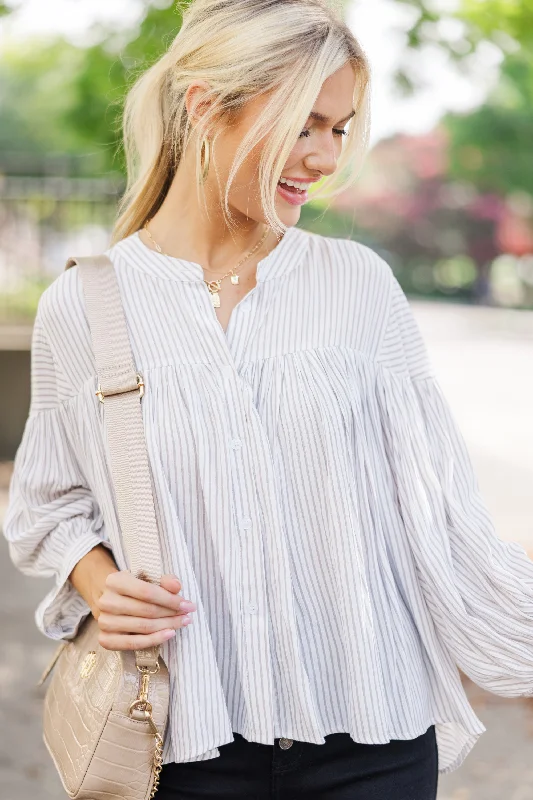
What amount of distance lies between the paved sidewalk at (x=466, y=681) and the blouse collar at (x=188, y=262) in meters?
2.82

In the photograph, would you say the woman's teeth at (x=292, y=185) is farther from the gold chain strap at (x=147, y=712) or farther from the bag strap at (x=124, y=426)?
the gold chain strap at (x=147, y=712)

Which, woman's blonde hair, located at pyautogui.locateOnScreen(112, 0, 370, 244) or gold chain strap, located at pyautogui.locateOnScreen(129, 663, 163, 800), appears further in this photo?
woman's blonde hair, located at pyautogui.locateOnScreen(112, 0, 370, 244)

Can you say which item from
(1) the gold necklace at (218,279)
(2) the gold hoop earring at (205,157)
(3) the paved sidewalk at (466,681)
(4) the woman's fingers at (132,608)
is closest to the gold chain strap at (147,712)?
(4) the woman's fingers at (132,608)

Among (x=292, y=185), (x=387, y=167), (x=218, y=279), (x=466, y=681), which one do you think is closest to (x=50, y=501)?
(x=218, y=279)

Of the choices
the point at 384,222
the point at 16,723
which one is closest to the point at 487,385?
the point at 16,723

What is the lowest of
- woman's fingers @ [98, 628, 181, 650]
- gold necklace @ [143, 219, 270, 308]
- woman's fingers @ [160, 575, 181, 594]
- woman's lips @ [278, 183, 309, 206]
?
woman's fingers @ [98, 628, 181, 650]

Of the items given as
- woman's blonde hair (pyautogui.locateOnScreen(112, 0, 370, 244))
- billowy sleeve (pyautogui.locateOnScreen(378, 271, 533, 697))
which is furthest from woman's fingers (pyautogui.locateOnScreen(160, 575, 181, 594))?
woman's blonde hair (pyautogui.locateOnScreen(112, 0, 370, 244))

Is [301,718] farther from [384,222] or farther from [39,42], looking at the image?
[384,222]

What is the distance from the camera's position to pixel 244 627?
203 cm

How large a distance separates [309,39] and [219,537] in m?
0.93

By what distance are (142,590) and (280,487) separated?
32 centimetres

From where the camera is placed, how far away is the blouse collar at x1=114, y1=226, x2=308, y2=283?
7.42ft

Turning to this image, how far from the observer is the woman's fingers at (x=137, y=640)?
1951mm

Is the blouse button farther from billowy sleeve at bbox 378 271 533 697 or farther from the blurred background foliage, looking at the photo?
A: the blurred background foliage
